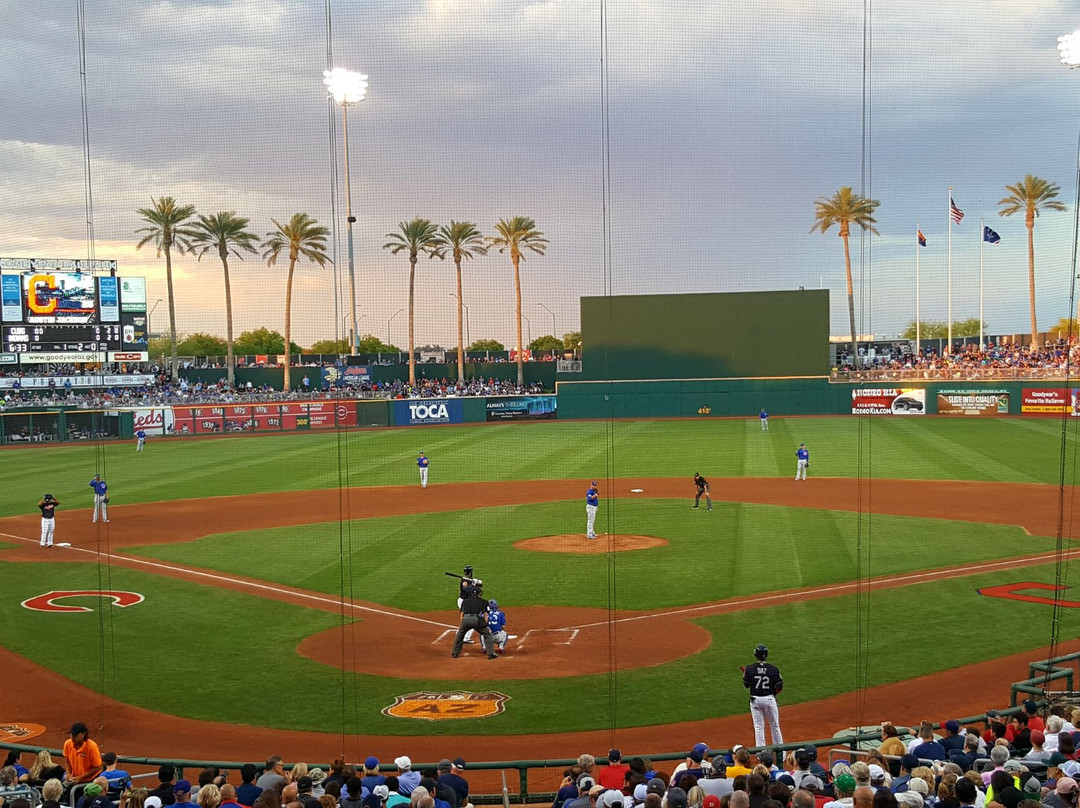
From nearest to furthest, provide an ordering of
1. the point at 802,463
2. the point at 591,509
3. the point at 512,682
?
the point at 512,682 < the point at 591,509 < the point at 802,463

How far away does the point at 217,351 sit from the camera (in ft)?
310

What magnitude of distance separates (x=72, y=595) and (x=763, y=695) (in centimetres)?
1513

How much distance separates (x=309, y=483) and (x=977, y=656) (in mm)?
27750

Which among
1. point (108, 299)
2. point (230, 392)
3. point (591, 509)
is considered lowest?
point (591, 509)

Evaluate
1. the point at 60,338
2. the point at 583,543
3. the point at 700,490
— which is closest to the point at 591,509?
the point at 583,543

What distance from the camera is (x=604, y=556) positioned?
22.3m

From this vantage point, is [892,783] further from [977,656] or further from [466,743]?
[977,656]

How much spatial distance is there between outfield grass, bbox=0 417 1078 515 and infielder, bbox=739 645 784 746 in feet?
60.0

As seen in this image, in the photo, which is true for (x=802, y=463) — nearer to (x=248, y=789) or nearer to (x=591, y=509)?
(x=591, y=509)

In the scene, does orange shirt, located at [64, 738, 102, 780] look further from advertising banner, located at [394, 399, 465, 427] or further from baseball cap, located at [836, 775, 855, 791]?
advertising banner, located at [394, 399, 465, 427]

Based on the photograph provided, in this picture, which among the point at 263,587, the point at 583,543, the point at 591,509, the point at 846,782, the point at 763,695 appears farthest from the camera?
the point at 591,509

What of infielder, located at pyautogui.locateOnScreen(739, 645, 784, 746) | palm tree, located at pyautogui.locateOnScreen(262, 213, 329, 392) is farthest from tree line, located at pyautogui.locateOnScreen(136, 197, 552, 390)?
infielder, located at pyautogui.locateOnScreen(739, 645, 784, 746)

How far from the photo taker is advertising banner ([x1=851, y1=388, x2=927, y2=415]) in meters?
52.2

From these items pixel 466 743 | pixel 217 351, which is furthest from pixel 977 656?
pixel 217 351
